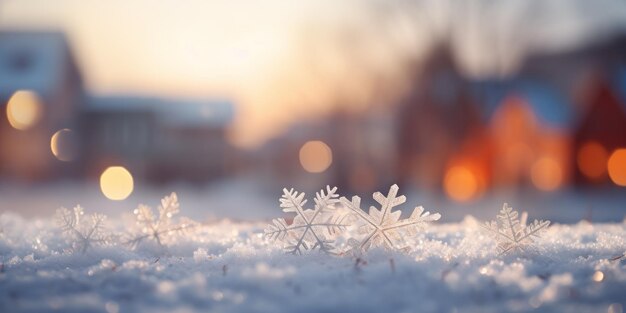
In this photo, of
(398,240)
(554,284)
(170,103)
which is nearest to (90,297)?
(398,240)

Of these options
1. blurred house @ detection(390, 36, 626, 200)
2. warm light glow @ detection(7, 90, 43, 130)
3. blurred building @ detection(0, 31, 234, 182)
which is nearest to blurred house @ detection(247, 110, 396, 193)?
blurred house @ detection(390, 36, 626, 200)

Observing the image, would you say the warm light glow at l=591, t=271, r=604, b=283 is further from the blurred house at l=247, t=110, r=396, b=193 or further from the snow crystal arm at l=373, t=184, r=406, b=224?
the blurred house at l=247, t=110, r=396, b=193

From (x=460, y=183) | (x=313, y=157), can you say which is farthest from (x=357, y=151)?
(x=313, y=157)

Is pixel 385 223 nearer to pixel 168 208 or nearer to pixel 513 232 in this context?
pixel 513 232

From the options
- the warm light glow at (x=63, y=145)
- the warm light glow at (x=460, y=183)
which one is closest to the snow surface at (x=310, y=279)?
the warm light glow at (x=460, y=183)

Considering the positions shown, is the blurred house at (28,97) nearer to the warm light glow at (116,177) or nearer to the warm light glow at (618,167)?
the warm light glow at (116,177)

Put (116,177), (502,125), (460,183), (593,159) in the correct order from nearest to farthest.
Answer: (593,159), (502,125), (460,183), (116,177)
